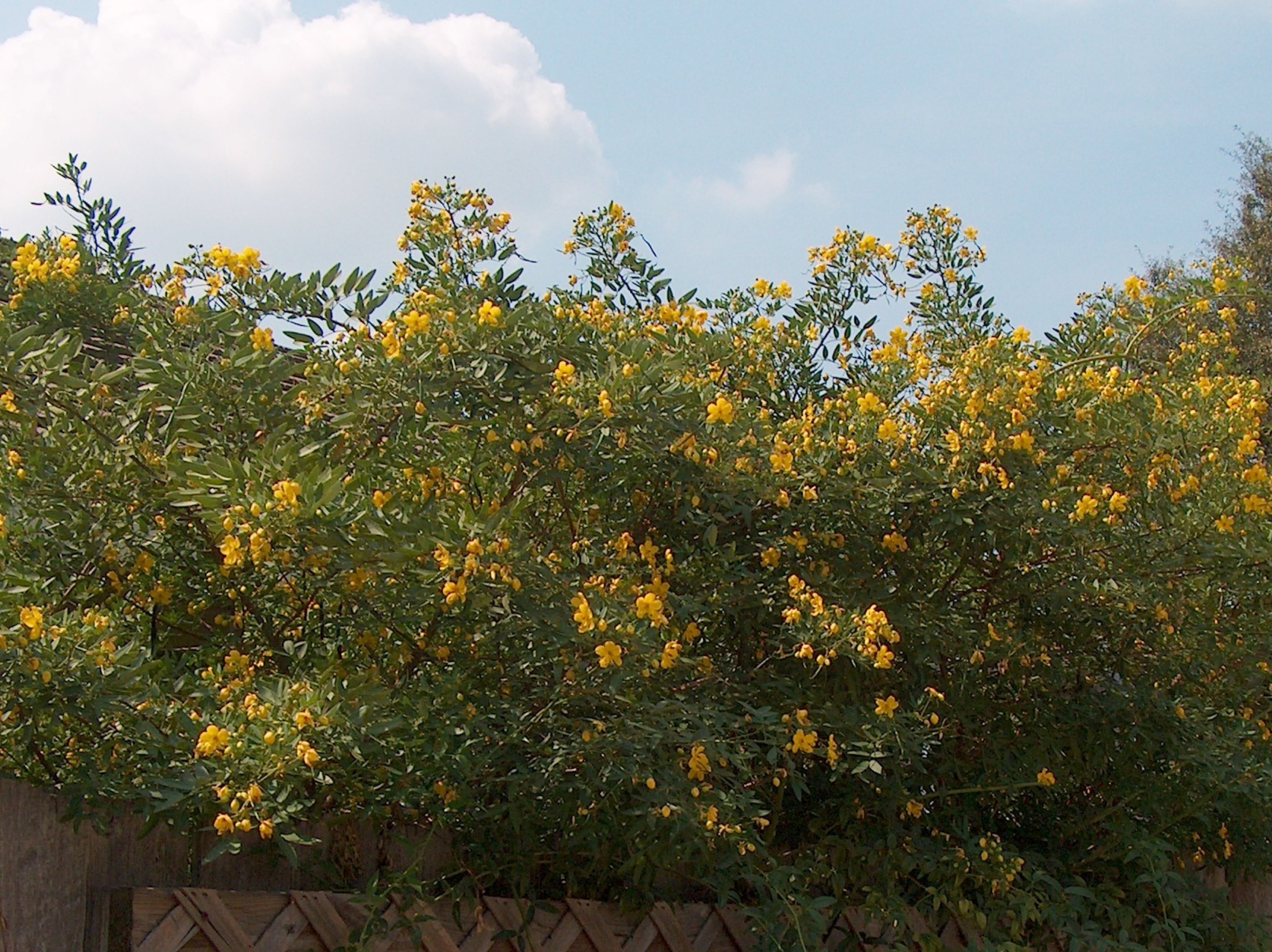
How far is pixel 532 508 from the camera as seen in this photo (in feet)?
13.5

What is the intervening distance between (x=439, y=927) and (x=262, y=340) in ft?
5.10

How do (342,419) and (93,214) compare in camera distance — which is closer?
(342,419)

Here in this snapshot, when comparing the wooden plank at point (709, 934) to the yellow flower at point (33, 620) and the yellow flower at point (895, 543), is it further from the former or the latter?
the yellow flower at point (33, 620)

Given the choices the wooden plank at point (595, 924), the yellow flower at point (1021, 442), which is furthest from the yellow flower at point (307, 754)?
the yellow flower at point (1021, 442)

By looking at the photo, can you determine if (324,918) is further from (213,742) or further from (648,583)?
(648,583)

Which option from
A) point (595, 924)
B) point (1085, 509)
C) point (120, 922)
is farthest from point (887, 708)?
point (120, 922)

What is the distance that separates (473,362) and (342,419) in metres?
0.35

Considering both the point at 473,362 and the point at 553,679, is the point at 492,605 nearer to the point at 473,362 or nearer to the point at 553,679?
the point at 553,679

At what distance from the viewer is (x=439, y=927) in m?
3.78

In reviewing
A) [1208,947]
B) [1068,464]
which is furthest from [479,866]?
[1208,947]

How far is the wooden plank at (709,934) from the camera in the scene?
14.3 ft

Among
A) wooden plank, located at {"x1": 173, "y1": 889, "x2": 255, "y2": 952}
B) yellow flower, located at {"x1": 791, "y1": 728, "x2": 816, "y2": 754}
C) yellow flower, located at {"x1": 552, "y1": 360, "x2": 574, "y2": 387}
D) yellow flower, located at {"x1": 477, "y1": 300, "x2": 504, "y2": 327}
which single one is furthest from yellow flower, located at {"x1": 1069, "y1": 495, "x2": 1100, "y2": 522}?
wooden plank, located at {"x1": 173, "y1": 889, "x2": 255, "y2": 952}

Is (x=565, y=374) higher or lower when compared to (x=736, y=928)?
higher

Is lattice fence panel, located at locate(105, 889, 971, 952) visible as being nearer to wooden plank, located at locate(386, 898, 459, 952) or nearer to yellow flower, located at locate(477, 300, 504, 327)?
wooden plank, located at locate(386, 898, 459, 952)
